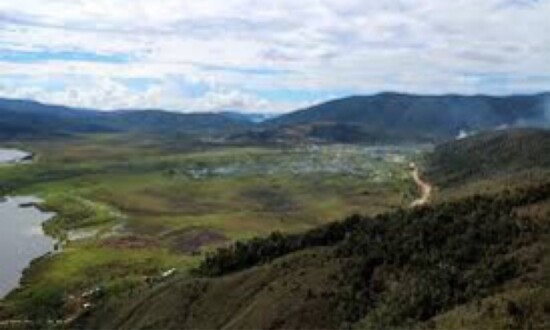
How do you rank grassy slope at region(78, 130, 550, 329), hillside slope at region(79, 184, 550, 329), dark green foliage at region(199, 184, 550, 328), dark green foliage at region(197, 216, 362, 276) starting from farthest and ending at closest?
dark green foliage at region(197, 216, 362, 276)
dark green foliage at region(199, 184, 550, 328)
hillside slope at region(79, 184, 550, 329)
grassy slope at region(78, 130, 550, 329)

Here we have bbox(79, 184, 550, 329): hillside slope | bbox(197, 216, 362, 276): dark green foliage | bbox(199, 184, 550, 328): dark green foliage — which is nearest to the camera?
bbox(79, 184, 550, 329): hillside slope

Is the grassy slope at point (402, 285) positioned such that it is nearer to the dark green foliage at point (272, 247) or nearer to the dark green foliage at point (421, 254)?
the dark green foliage at point (421, 254)

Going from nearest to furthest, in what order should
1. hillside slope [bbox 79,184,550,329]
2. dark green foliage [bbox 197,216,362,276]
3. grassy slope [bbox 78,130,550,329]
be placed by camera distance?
grassy slope [bbox 78,130,550,329]
hillside slope [bbox 79,184,550,329]
dark green foliage [bbox 197,216,362,276]

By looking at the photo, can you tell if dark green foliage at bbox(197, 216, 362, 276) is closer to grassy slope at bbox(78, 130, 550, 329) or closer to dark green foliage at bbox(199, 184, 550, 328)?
dark green foliage at bbox(199, 184, 550, 328)

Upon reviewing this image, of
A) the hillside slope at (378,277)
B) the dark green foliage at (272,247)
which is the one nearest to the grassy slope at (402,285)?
the hillside slope at (378,277)

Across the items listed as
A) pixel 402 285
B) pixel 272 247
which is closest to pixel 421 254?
pixel 402 285

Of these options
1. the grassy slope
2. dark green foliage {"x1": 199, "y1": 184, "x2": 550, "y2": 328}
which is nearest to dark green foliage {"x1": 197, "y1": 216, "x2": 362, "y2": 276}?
dark green foliage {"x1": 199, "y1": 184, "x2": 550, "y2": 328}

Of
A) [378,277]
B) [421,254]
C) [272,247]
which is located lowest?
[378,277]

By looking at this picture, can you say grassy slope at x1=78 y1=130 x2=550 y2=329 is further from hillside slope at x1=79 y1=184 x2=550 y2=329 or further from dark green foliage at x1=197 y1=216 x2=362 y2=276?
dark green foliage at x1=197 y1=216 x2=362 y2=276

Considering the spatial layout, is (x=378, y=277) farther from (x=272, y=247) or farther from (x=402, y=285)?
(x=272, y=247)

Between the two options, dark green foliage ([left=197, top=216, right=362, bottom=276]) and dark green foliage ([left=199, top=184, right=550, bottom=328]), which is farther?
dark green foliage ([left=197, top=216, right=362, bottom=276])

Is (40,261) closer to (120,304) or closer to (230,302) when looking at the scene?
(120,304)
